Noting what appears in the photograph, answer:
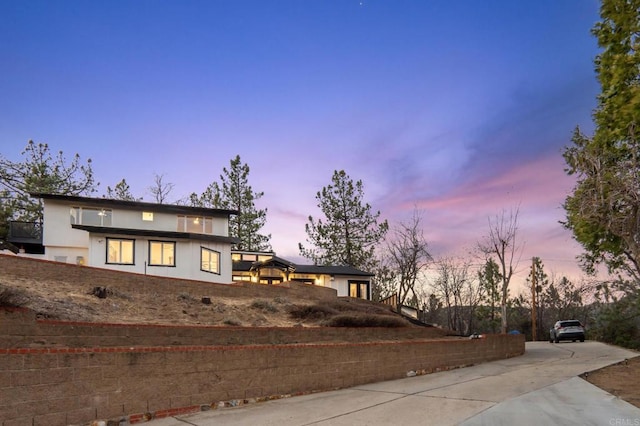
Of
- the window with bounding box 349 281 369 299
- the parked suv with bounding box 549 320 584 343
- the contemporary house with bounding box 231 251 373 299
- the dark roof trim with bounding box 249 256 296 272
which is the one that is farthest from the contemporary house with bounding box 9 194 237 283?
the parked suv with bounding box 549 320 584 343

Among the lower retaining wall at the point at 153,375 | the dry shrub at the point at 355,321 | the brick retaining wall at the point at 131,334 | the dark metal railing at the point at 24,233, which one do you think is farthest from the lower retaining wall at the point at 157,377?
the dark metal railing at the point at 24,233

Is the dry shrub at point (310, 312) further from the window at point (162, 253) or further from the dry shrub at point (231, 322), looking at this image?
the window at point (162, 253)

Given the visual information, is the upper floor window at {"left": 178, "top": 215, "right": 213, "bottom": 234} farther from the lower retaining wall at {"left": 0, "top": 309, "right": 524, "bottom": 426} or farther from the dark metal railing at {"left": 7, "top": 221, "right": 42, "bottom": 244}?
the lower retaining wall at {"left": 0, "top": 309, "right": 524, "bottom": 426}

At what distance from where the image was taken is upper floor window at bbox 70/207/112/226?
2673 centimetres

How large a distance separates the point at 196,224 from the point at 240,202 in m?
16.9

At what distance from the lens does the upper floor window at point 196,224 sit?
28938mm

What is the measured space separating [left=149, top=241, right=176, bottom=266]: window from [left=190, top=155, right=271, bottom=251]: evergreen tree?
18.6 m

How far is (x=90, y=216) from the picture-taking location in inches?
1065

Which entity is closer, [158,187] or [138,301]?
[138,301]

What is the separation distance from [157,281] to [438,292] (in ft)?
120

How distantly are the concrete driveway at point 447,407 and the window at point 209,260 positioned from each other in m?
18.1

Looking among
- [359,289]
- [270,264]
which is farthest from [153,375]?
[359,289]

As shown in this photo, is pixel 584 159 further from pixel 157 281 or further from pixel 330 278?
pixel 330 278

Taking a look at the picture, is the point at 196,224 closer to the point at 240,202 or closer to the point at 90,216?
the point at 90,216
